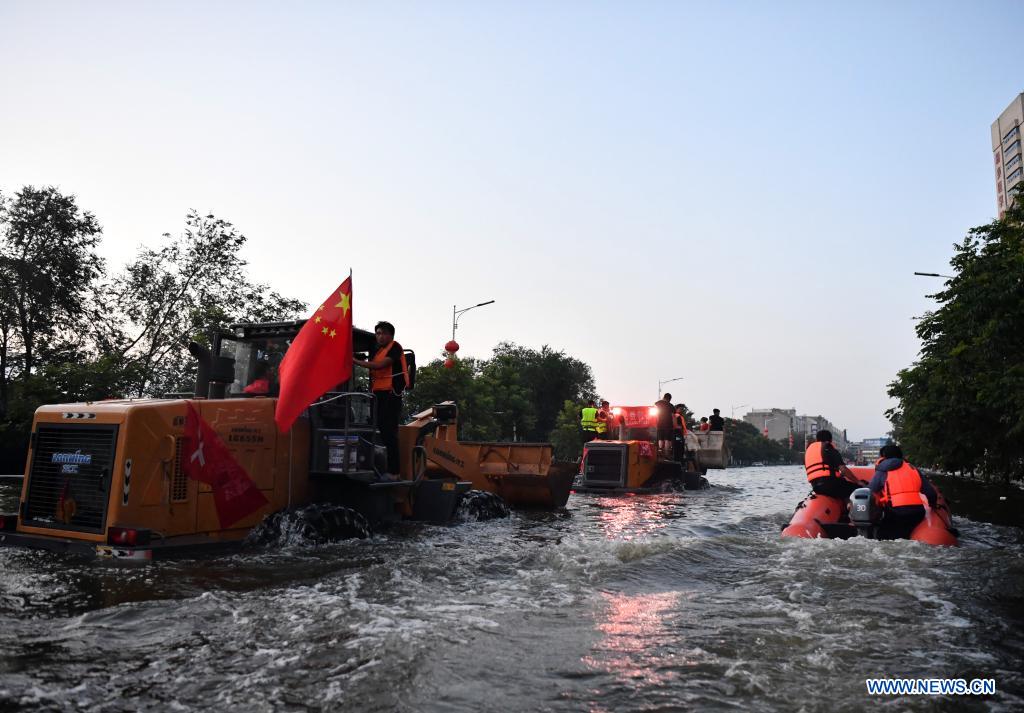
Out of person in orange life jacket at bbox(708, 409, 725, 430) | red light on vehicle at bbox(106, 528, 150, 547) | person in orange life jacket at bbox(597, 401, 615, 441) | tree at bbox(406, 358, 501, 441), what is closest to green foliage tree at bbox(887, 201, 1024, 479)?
person in orange life jacket at bbox(708, 409, 725, 430)

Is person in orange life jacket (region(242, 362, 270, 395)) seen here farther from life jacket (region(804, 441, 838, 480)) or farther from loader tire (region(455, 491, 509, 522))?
life jacket (region(804, 441, 838, 480))

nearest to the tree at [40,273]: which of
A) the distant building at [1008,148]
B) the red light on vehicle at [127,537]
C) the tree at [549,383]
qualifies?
the red light on vehicle at [127,537]

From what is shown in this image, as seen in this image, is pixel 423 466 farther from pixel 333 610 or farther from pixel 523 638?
pixel 523 638

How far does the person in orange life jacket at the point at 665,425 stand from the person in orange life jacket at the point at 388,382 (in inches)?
581

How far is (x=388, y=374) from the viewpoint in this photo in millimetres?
9992

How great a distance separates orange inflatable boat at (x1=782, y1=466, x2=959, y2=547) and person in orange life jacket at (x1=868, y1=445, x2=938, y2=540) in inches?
4.4

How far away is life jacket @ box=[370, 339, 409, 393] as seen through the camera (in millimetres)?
9953

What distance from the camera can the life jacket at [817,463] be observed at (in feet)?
39.8

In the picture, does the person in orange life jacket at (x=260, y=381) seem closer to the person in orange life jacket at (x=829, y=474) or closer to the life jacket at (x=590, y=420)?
the person in orange life jacket at (x=829, y=474)

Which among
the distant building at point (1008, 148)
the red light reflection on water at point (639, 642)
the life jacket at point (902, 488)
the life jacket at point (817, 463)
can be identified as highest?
the distant building at point (1008, 148)

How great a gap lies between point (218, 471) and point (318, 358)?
151 cm

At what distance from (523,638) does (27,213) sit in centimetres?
3960

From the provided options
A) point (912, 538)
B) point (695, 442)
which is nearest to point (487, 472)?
point (912, 538)

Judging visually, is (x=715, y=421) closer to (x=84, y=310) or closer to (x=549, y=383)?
(x=84, y=310)
